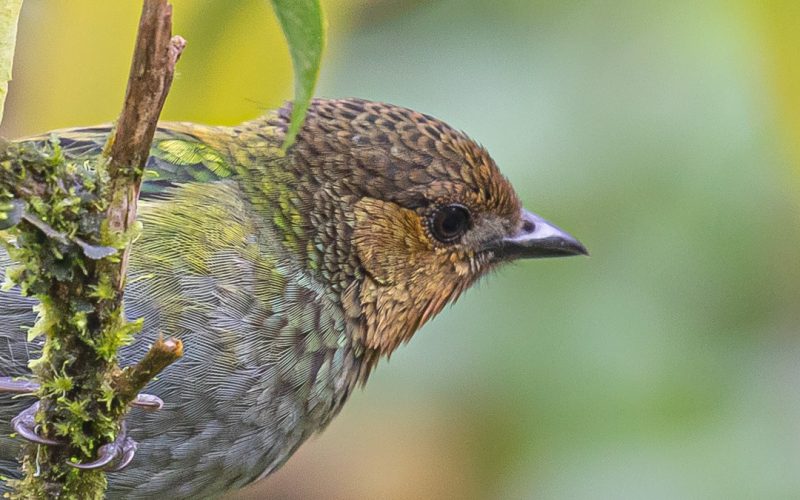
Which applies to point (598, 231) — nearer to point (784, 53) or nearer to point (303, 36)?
point (784, 53)

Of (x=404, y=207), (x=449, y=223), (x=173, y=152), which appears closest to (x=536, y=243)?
(x=449, y=223)

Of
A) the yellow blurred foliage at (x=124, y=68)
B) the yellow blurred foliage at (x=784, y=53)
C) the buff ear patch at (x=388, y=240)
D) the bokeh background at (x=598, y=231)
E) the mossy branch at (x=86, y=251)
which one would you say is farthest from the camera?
the bokeh background at (x=598, y=231)

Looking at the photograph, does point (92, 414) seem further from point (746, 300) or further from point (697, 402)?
point (746, 300)

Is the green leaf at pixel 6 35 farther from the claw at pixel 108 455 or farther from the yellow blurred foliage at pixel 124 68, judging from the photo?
the yellow blurred foliage at pixel 124 68

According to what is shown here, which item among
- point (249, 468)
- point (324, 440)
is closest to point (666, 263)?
point (324, 440)

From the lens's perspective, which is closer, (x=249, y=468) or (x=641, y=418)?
(x=249, y=468)

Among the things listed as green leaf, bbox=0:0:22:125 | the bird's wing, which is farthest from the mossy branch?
Answer: the bird's wing

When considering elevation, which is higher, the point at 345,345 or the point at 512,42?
the point at 512,42

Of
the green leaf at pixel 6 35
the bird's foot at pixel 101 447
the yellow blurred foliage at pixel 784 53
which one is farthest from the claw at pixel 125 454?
the yellow blurred foliage at pixel 784 53

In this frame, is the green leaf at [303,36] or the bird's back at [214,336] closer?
the green leaf at [303,36]
